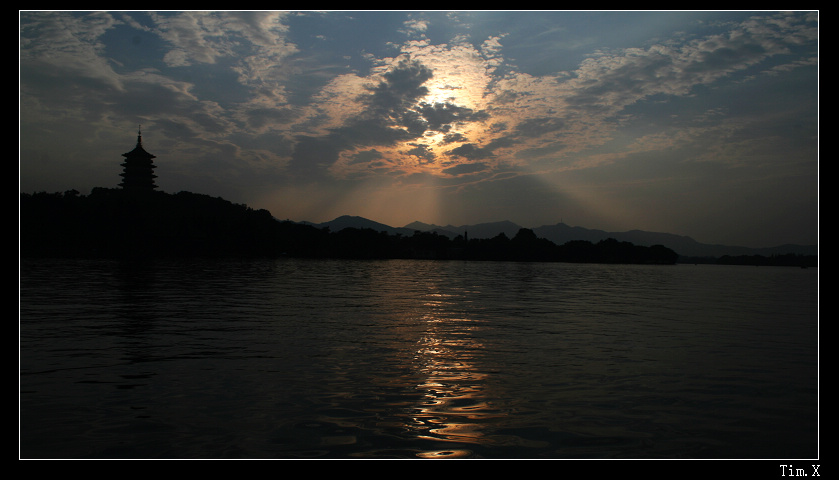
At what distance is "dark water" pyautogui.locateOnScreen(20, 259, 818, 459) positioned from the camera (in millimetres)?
5727

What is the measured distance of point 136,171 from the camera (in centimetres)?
13975

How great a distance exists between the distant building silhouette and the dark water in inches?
5647

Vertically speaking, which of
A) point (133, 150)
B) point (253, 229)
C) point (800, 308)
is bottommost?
point (800, 308)

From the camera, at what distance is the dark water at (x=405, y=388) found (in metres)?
5.73

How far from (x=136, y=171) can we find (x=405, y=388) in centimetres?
15785

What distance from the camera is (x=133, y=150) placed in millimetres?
140750

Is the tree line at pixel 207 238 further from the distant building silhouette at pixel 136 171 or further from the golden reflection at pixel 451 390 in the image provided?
the golden reflection at pixel 451 390

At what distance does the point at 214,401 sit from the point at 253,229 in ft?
370

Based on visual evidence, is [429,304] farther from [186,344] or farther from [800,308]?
[800,308]

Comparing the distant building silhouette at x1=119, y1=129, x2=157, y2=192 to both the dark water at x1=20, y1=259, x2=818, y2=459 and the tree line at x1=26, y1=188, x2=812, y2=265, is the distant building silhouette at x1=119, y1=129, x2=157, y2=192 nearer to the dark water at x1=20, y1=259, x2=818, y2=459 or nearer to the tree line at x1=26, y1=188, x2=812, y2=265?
the tree line at x1=26, y1=188, x2=812, y2=265

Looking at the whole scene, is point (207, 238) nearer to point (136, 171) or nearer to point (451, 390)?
point (136, 171)

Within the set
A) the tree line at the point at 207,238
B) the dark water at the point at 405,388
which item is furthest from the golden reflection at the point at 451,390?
the tree line at the point at 207,238

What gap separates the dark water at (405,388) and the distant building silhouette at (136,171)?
5647 inches
